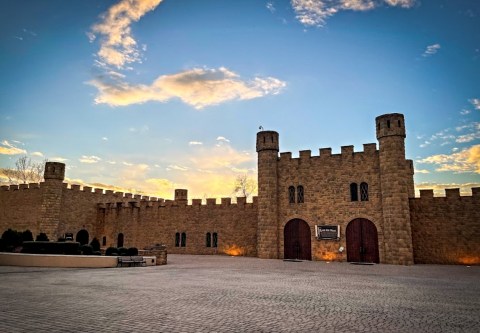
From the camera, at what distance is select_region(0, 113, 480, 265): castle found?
2258 cm

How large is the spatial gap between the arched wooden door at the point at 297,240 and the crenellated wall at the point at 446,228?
7.33 m

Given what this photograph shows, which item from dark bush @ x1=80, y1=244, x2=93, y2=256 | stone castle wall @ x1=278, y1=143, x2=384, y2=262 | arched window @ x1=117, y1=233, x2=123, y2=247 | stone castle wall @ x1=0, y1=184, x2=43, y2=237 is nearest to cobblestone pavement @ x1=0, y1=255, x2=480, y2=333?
dark bush @ x1=80, y1=244, x2=93, y2=256

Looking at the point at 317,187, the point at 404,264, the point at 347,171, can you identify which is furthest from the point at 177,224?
the point at 404,264

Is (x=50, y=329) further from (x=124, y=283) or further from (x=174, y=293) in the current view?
(x=124, y=283)

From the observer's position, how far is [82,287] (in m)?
10.4

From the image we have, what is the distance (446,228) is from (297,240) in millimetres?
10148

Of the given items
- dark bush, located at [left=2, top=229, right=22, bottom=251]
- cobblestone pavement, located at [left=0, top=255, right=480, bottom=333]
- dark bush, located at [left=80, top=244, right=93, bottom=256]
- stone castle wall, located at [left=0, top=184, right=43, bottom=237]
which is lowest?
cobblestone pavement, located at [left=0, top=255, right=480, bottom=333]

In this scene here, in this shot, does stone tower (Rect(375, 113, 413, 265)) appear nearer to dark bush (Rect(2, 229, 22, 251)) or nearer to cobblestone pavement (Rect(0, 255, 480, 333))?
cobblestone pavement (Rect(0, 255, 480, 333))

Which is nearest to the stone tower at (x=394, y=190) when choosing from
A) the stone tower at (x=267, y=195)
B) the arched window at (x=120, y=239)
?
the stone tower at (x=267, y=195)

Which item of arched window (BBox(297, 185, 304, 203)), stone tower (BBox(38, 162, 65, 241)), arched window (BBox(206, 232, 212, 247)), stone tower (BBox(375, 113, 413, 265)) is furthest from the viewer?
stone tower (BBox(38, 162, 65, 241))

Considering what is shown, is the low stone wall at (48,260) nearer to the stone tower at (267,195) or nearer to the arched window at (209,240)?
the stone tower at (267,195)

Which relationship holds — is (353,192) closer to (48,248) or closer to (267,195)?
(267,195)

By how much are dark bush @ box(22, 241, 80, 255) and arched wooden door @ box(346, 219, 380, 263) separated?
1822 centimetres

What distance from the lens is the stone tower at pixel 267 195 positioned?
26984mm
